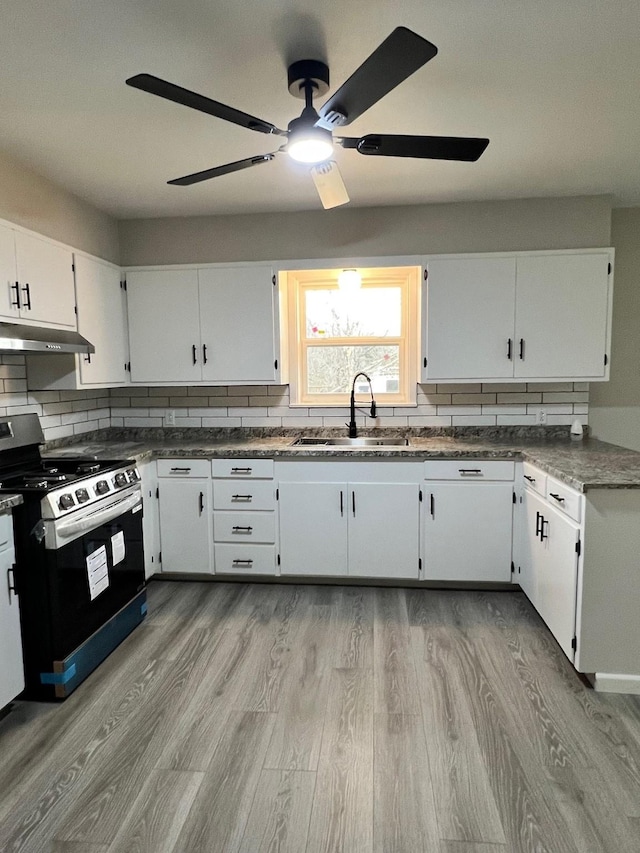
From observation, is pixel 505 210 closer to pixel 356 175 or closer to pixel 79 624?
pixel 356 175

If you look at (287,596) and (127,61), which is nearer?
(127,61)

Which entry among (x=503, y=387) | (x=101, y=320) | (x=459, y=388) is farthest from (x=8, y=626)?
(x=503, y=387)

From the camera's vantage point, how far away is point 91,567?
229cm

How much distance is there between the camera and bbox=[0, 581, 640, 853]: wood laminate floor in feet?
4.88

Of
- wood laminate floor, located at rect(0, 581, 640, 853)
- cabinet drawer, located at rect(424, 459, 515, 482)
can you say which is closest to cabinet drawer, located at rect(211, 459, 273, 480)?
wood laminate floor, located at rect(0, 581, 640, 853)

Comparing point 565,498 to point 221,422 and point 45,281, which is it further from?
point 45,281

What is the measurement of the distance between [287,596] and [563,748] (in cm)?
169

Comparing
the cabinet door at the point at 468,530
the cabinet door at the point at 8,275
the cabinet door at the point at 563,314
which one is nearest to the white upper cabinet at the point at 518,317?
the cabinet door at the point at 563,314

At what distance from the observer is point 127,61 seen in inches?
69.4

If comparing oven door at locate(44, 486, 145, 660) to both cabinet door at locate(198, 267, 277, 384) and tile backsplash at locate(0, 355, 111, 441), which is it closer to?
tile backsplash at locate(0, 355, 111, 441)

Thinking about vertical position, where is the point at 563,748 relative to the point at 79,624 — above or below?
below

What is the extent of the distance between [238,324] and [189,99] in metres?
1.96

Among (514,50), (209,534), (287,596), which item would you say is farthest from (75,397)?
(514,50)

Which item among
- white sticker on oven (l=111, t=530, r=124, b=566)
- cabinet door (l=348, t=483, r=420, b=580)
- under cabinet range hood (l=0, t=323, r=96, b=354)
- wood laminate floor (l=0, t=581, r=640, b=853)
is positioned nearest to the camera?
wood laminate floor (l=0, t=581, r=640, b=853)
